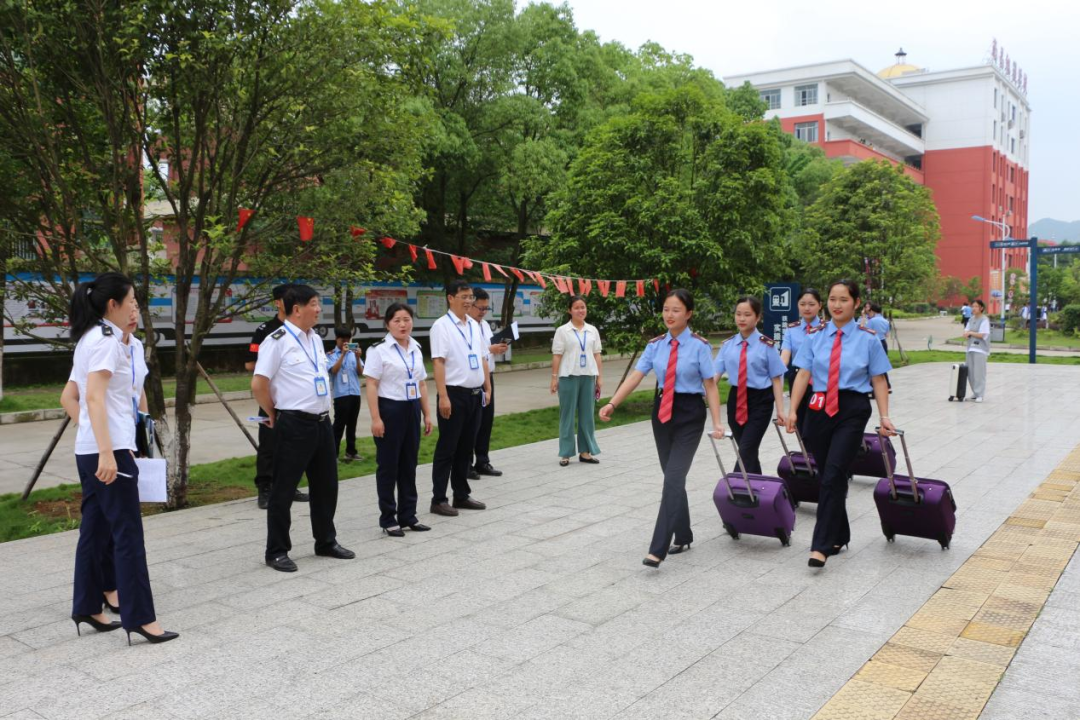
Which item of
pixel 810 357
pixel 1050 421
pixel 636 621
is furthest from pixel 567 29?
pixel 636 621

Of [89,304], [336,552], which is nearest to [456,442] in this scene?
[336,552]

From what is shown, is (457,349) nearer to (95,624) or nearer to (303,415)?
(303,415)

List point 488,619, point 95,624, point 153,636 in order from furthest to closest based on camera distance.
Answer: point 488,619, point 95,624, point 153,636

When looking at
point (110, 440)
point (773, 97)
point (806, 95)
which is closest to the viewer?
point (110, 440)

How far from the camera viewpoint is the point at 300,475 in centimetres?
554

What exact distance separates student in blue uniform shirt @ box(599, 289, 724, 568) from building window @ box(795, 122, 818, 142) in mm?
61830

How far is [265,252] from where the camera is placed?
8.66 meters

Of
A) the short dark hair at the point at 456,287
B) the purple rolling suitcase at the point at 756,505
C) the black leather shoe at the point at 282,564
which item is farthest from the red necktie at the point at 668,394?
the black leather shoe at the point at 282,564

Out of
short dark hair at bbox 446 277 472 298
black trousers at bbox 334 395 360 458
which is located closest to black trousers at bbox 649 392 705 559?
short dark hair at bbox 446 277 472 298

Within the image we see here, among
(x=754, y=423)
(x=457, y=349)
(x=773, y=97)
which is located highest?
(x=773, y=97)

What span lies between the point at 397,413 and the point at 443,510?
111 cm

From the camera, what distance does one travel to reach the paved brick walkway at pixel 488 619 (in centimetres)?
368

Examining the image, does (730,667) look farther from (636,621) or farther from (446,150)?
(446,150)

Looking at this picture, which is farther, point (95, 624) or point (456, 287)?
point (456, 287)
